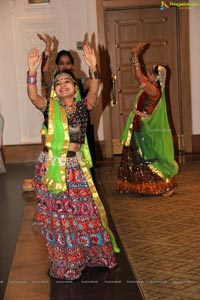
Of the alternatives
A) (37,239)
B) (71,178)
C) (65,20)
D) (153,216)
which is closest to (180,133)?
(65,20)

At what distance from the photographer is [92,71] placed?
3227 mm

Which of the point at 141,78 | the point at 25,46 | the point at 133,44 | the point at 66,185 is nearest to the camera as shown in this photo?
the point at 66,185

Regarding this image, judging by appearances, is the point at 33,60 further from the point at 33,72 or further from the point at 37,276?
the point at 37,276

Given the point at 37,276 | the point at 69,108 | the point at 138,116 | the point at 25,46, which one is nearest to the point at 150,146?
the point at 138,116

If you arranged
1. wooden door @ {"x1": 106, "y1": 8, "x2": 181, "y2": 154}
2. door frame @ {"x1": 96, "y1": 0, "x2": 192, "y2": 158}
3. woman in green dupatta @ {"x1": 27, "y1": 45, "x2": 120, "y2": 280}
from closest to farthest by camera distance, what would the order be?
woman in green dupatta @ {"x1": 27, "y1": 45, "x2": 120, "y2": 280}, door frame @ {"x1": 96, "y1": 0, "x2": 192, "y2": 158}, wooden door @ {"x1": 106, "y1": 8, "x2": 181, "y2": 154}

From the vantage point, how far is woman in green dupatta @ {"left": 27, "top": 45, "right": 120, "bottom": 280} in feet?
10.7

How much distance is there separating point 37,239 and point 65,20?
3.93m

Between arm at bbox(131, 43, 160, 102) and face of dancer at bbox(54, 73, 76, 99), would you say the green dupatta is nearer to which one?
arm at bbox(131, 43, 160, 102)

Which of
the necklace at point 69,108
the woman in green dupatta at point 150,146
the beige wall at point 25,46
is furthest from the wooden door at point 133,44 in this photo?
the necklace at point 69,108

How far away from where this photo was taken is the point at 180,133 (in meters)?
7.56

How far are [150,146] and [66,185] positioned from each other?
209 cm

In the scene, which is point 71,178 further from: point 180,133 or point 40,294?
point 180,133

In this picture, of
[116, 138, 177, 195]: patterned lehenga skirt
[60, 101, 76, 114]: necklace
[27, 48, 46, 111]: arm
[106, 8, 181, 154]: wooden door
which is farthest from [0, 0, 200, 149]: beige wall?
[27, 48, 46, 111]: arm

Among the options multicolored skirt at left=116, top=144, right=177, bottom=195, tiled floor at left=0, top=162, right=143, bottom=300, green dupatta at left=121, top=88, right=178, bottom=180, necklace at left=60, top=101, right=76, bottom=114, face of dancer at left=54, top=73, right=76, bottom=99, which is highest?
face of dancer at left=54, top=73, right=76, bottom=99
